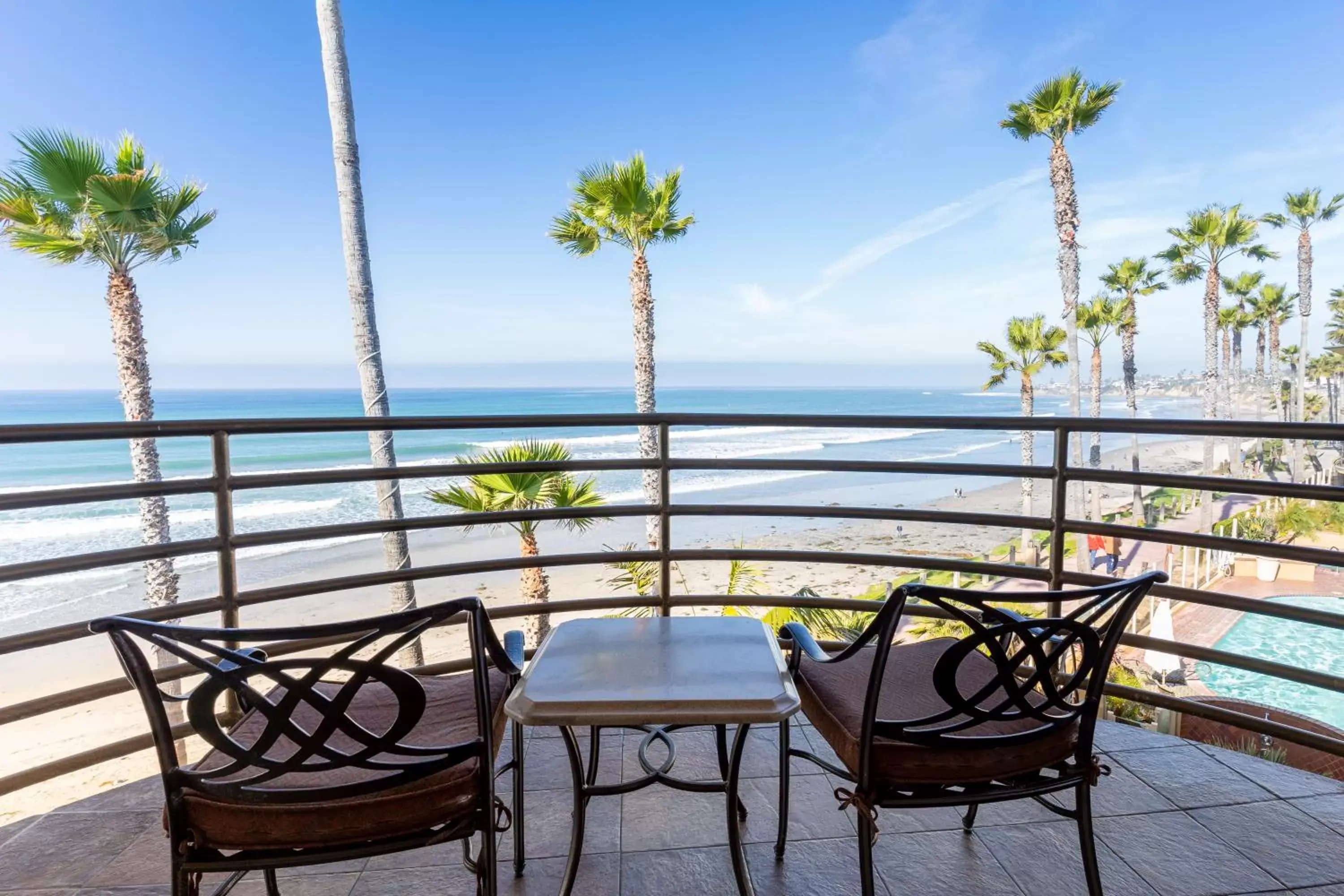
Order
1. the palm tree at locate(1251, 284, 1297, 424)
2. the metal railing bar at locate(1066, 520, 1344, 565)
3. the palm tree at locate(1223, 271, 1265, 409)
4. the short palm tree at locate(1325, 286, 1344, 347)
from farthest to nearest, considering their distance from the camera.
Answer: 1. the short palm tree at locate(1325, 286, 1344, 347)
2. the palm tree at locate(1251, 284, 1297, 424)
3. the palm tree at locate(1223, 271, 1265, 409)
4. the metal railing bar at locate(1066, 520, 1344, 565)

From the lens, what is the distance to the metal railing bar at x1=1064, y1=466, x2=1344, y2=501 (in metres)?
1.92

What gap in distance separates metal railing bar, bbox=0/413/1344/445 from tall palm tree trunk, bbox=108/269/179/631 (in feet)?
22.5

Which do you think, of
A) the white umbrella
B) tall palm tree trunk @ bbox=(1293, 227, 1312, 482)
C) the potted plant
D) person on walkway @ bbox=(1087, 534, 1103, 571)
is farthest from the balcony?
tall palm tree trunk @ bbox=(1293, 227, 1312, 482)

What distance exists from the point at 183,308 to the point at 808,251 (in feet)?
98.5

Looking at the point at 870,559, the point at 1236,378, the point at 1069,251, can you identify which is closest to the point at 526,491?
the point at 870,559

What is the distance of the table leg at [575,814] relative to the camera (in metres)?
1.53

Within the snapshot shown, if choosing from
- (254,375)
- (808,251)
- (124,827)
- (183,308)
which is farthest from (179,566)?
(254,375)

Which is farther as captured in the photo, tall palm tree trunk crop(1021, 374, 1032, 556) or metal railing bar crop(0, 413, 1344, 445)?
tall palm tree trunk crop(1021, 374, 1032, 556)

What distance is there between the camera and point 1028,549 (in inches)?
649

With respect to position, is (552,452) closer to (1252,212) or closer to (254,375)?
(1252,212)

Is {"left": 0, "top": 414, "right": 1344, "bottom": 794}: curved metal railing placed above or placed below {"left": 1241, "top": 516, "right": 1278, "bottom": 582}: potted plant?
above

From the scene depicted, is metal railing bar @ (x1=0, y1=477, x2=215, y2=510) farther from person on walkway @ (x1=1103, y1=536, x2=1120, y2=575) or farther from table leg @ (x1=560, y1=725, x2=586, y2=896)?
person on walkway @ (x1=1103, y1=536, x2=1120, y2=575)

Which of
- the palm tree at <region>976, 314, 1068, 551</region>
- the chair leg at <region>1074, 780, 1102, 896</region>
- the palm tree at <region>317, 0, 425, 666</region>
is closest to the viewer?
the chair leg at <region>1074, 780, 1102, 896</region>

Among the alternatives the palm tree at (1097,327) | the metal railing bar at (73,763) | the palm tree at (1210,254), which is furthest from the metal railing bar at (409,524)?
the palm tree at (1097,327)
